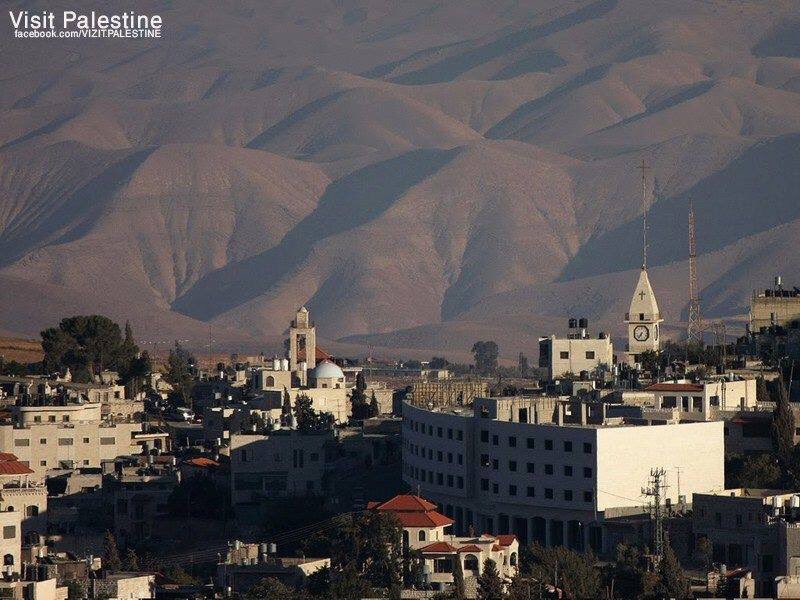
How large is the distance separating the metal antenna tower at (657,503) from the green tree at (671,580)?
2922 millimetres

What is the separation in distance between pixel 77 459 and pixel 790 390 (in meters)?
21.8

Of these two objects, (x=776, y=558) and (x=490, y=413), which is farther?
(x=490, y=413)

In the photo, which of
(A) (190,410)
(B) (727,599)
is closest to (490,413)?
(B) (727,599)

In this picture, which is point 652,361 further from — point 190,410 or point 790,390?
point 190,410

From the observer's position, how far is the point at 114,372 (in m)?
114

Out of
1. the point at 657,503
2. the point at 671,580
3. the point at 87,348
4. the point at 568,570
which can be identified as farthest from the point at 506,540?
the point at 87,348

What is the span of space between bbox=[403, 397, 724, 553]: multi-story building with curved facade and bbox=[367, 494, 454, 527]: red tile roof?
4.33 m

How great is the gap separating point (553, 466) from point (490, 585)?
1487 centimetres

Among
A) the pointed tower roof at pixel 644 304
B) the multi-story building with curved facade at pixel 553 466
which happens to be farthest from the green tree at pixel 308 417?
the pointed tower roof at pixel 644 304

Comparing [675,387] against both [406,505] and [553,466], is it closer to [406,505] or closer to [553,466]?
[553,466]

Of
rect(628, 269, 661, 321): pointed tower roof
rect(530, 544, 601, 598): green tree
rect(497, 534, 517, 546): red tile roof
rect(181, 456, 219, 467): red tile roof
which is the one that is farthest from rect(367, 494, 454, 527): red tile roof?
rect(628, 269, 661, 321): pointed tower roof

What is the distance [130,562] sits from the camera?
66438mm

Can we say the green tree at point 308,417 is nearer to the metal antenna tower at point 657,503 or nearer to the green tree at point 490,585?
the metal antenna tower at point 657,503

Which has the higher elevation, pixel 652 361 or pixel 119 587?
pixel 652 361
